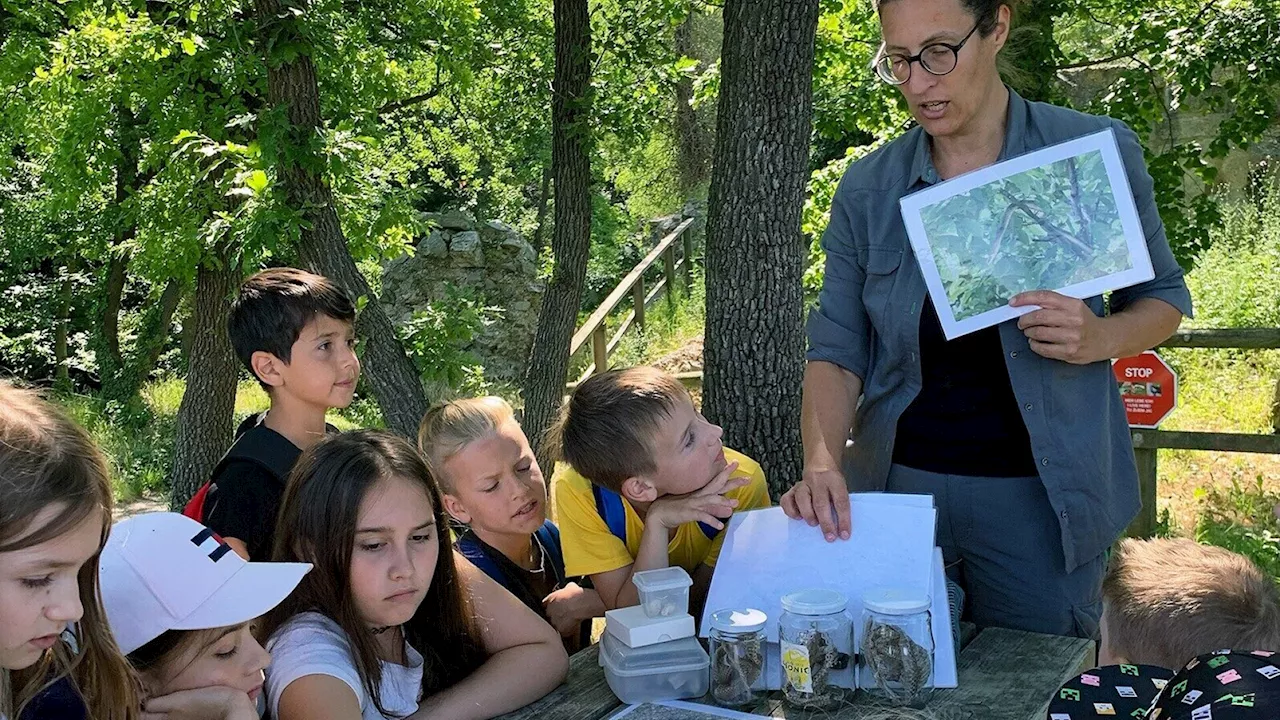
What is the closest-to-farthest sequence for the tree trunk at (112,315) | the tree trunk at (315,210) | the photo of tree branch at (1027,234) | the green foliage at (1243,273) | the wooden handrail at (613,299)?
the photo of tree branch at (1027,234) → the tree trunk at (315,210) → the green foliage at (1243,273) → the wooden handrail at (613,299) → the tree trunk at (112,315)

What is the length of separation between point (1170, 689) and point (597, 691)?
107 cm

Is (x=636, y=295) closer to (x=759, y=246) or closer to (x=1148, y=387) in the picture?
(x=1148, y=387)

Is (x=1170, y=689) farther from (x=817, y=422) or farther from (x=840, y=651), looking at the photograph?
(x=817, y=422)

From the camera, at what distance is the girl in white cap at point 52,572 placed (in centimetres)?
145

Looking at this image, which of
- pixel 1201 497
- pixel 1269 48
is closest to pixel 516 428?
pixel 1269 48

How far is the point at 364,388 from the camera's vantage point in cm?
1323

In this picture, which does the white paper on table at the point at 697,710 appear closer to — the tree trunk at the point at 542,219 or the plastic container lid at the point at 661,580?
the plastic container lid at the point at 661,580

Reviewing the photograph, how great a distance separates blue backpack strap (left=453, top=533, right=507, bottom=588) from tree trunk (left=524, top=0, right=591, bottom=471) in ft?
11.2

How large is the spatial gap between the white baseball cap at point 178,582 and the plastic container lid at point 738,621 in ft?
2.25

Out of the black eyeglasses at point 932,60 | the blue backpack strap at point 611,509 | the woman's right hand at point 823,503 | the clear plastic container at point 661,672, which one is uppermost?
the black eyeglasses at point 932,60

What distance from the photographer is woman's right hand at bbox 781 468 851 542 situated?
2.05 m

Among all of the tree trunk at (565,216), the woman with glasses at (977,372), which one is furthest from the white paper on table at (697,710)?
the tree trunk at (565,216)

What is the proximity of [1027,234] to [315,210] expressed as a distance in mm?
3380

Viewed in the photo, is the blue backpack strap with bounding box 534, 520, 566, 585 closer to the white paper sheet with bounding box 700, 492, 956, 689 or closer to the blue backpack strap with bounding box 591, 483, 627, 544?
the blue backpack strap with bounding box 591, 483, 627, 544
